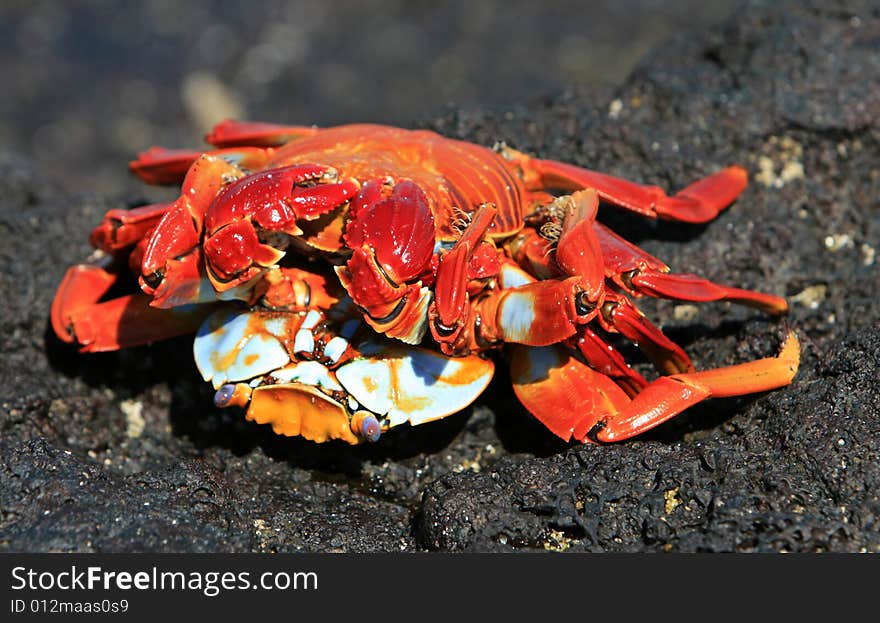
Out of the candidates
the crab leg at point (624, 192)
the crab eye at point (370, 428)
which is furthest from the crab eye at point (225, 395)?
the crab leg at point (624, 192)

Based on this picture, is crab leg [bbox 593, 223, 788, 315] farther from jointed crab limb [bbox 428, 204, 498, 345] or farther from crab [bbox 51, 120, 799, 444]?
jointed crab limb [bbox 428, 204, 498, 345]

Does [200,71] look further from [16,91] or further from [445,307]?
[445,307]

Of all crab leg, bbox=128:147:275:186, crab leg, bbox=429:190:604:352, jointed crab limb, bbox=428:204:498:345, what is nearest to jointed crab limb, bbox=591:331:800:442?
crab leg, bbox=429:190:604:352

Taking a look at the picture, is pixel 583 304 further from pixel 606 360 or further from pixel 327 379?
pixel 327 379

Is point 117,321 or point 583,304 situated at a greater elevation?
point 583,304

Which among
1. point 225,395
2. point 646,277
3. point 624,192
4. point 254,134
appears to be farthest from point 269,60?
point 646,277

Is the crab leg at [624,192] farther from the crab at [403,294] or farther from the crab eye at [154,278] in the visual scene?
the crab eye at [154,278]

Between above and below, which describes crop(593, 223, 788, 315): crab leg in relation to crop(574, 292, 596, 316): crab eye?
below
